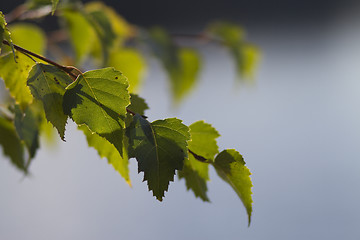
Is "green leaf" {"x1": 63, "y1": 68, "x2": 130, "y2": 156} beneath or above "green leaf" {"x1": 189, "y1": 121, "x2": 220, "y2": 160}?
beneath

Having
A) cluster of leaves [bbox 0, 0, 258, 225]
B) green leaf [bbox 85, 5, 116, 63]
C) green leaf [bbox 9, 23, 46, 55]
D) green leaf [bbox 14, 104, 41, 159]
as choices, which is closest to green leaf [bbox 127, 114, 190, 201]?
cluster of leaves [bbox 0, 0, 258, 225]

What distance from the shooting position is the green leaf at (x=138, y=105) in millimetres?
279

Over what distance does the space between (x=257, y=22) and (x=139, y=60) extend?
1666 millimetres

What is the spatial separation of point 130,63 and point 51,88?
37 cm

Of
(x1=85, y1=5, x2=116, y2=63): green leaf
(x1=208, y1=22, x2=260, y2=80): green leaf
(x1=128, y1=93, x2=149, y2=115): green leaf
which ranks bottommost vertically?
(x1=128, y1=93, x2=149, y2=115): green leaf

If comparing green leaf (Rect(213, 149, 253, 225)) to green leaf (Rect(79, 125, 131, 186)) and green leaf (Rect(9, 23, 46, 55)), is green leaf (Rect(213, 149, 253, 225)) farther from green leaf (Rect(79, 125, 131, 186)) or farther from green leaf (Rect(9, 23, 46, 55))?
green leaf (Rect(9, 23, 46, 55))

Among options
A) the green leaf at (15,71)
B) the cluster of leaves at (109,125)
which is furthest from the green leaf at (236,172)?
the green leaf at (15,71)

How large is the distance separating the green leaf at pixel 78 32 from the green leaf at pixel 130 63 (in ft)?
0.29

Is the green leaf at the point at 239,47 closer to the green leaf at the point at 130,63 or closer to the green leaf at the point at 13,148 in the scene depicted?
the green leaf at the point at 130,63

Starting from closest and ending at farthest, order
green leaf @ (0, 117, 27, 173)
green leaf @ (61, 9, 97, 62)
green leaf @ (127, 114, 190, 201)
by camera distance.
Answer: green leaf @ (127, 114, 190, 201)
green leaf @ (0, 117, 27, 173)
green leaf @ (61, 9, 97, 62)

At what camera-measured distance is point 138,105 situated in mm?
284

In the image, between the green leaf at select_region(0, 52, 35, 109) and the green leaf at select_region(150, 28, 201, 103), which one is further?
the green leaf at select_region(150, 28, 201, 103)

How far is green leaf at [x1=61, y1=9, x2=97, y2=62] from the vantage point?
0.52 m

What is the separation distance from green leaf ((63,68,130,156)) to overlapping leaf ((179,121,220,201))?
63 mm
